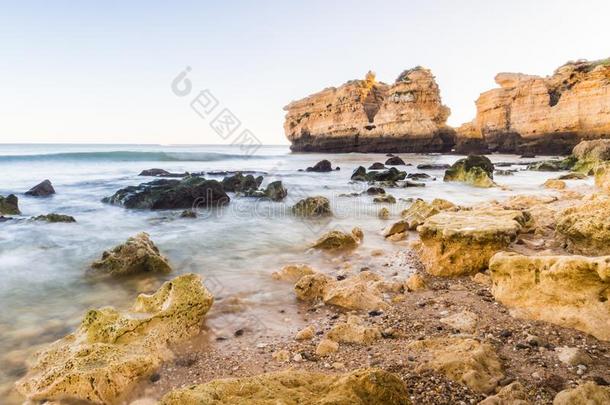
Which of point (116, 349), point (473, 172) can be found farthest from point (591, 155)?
point (116, 349)

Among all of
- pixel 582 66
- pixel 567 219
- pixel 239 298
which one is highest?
pixel 582 66

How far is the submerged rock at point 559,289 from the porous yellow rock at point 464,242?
76 centimetres

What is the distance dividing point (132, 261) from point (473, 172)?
1268 centimetres

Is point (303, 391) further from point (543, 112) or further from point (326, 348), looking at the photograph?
point (543, 112)

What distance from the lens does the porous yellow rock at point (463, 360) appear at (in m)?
2.13

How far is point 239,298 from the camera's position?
4023 mm

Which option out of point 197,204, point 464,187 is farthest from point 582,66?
point 197,204

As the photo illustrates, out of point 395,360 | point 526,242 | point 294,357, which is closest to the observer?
point 395,360

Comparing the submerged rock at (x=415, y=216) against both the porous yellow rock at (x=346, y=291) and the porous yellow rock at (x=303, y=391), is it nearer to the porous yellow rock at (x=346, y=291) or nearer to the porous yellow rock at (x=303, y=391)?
the porous yellow rock at (x=346, y=291)

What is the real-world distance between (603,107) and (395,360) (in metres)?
36.2

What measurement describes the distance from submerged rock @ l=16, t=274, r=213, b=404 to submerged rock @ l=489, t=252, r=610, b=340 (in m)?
2.55

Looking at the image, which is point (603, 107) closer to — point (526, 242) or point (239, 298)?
point (526, 242)

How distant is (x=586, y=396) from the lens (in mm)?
1739

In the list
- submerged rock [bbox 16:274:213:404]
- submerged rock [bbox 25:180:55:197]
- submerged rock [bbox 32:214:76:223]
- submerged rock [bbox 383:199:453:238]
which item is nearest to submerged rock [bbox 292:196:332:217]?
submerged rock [bbox 383:199:453:238]
